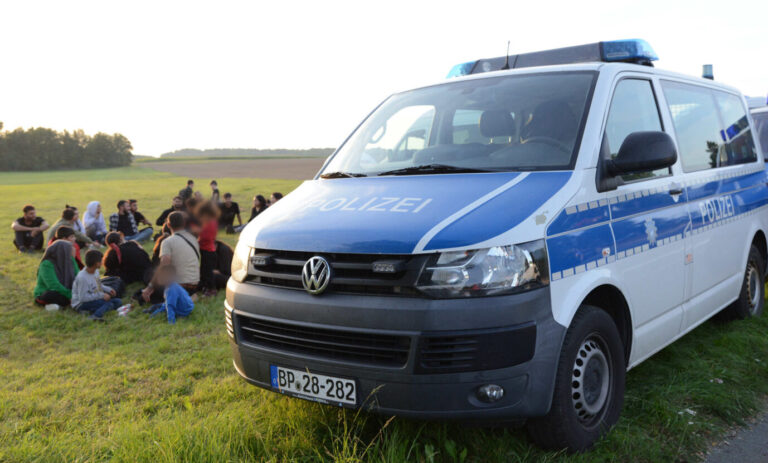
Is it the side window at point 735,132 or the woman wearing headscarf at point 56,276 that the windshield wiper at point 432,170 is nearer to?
the side window at point 735,132

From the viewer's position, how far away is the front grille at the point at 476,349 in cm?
256

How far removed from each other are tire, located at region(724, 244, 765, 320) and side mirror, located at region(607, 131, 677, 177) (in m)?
2.54

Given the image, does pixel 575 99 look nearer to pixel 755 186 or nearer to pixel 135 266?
pixel 755 186

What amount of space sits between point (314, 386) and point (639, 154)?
2000mm

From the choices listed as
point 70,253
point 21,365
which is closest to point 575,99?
point 21,365

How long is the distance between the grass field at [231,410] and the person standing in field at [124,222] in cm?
→ 782

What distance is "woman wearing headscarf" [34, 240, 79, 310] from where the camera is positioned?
8.26 meters

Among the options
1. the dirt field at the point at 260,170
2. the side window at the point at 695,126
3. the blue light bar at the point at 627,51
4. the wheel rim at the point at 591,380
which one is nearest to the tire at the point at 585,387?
the wheel rim at the point at 591,380

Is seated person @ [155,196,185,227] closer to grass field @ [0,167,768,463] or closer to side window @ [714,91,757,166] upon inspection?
grass field @ [0,167,768,463]

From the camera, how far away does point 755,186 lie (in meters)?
5.36

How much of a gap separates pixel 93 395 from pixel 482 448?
3087 millimetres

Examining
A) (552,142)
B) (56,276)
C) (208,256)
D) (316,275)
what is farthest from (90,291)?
(552,142)

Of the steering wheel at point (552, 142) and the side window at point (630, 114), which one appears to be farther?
the side window at point (630, 114)

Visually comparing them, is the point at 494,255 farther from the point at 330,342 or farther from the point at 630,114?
the point at 630,114
